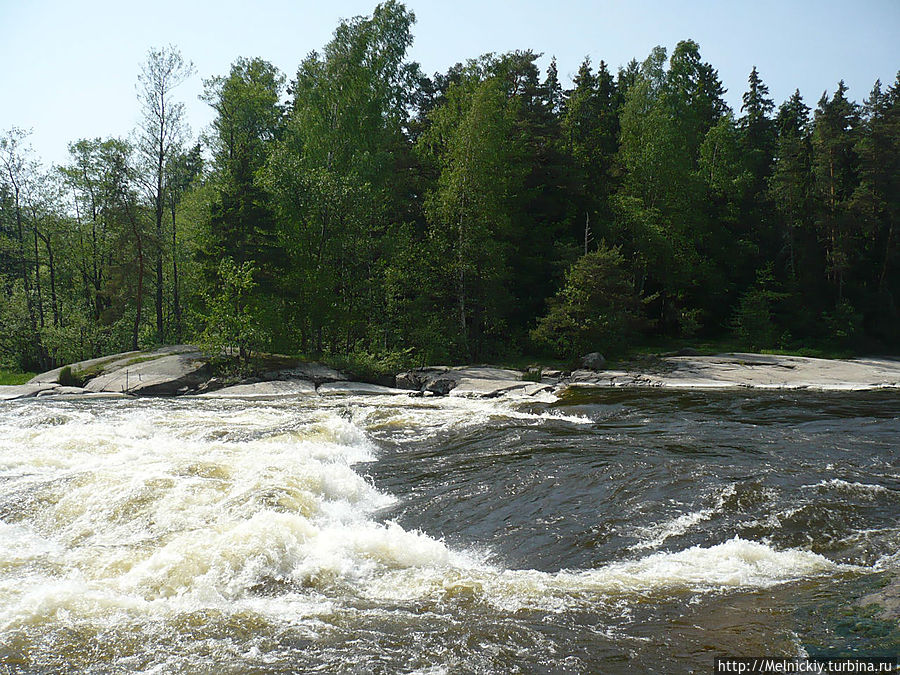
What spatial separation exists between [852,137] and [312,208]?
35.4 metres

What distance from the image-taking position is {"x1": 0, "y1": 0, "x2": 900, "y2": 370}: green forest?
2531cm

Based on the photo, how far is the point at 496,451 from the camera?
1166 cm

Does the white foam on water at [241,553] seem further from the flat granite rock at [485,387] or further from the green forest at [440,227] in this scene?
the green forest at [440,227]

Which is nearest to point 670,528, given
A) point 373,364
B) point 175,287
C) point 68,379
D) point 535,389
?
point 535,389

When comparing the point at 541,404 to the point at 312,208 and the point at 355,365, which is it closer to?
the point at 355,365

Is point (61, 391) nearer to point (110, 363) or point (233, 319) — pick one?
point (110, 363)

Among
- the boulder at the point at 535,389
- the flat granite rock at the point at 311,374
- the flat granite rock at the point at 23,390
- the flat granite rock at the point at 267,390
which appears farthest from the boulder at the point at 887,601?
the flat granite rock at the point at 23,390

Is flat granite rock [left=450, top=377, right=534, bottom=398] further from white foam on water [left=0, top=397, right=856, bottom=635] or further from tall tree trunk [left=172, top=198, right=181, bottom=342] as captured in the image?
tall tree trunk [left=172, top=198, right=181, bottom=342]

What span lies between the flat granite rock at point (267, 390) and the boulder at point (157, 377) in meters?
1.22

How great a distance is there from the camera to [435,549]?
6.55 m

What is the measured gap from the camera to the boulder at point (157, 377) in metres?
20.6

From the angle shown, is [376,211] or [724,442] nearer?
[724,442]

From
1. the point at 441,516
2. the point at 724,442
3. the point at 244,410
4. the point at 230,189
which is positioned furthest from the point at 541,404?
the point at 230,189

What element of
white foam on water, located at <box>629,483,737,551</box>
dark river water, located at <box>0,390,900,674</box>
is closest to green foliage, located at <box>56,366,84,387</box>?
dark river water, located at <box>0,390,900,674</box>
